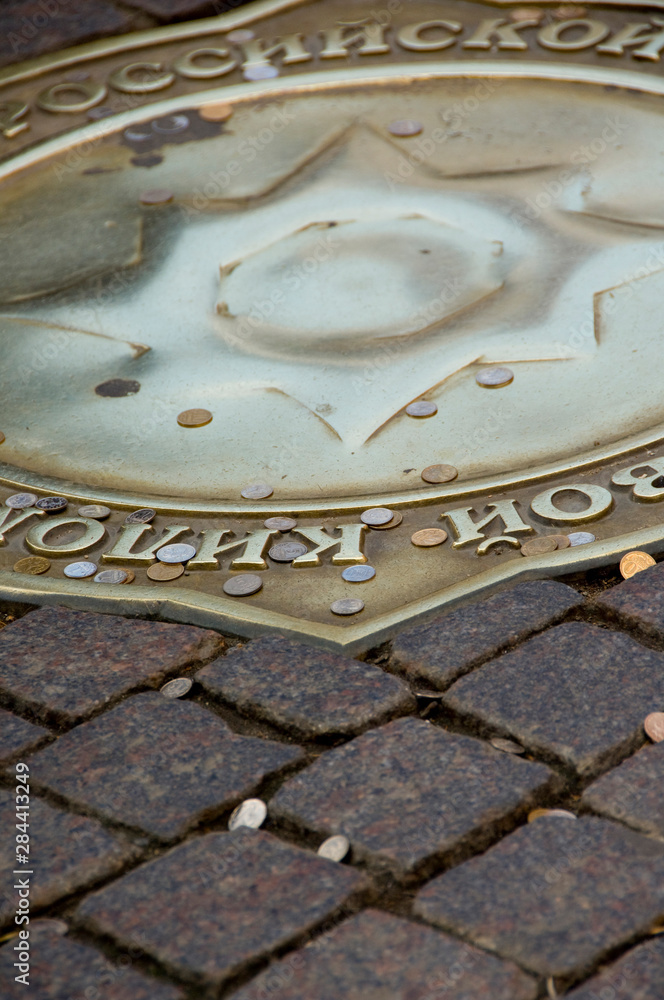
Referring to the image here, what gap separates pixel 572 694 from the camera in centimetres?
164

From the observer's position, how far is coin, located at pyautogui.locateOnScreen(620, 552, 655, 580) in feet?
6.18

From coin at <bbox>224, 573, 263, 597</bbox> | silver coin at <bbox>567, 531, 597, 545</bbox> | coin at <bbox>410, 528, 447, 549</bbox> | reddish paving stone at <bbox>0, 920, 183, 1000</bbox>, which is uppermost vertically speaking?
reddish paving stone at <bbox>0, 920, 183, 1000</bbox>

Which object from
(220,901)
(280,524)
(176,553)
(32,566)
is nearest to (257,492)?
(280,524)

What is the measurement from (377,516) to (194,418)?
0.53 metres

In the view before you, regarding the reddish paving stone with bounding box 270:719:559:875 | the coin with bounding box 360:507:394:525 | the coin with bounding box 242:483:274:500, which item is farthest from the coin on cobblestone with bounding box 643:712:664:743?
the coin with bounding box 242:483:274:500

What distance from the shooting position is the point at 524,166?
3117 millimetres

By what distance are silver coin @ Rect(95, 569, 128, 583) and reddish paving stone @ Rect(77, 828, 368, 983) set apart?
647 mm

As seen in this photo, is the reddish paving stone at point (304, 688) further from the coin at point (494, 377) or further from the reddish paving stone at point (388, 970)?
the coin at point (494, 377)

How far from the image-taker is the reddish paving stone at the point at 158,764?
1.54 m

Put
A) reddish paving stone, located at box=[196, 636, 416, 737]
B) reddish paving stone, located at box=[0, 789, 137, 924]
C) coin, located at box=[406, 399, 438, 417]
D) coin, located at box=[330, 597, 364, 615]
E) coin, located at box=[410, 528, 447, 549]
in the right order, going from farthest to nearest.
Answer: coin, located at box=[406, 399, 438, 417]
coin, located at box=[410, 528, 447, 549]
coin, located at box=[330, 597, 364, 615]
reddish paving stone, located at box=[196, 636, 416, 737]
reddish paving stone, located at box=[0, 789, 137, 924]

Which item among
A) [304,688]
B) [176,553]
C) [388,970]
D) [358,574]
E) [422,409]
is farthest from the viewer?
[422,409]

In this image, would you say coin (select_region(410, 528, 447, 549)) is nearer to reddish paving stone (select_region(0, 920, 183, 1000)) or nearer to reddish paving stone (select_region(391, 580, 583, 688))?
reddish paving stone (select_region(391, 580, 583, 688))

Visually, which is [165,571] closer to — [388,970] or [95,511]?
[95,511]

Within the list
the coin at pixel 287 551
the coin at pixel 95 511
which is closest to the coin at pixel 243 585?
the coin at pixel 287 551
